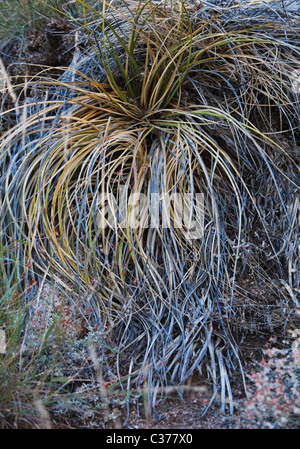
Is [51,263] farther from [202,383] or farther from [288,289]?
[288,289]

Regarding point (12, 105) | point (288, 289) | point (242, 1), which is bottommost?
point (288, 289)

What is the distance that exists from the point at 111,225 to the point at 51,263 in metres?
0.29

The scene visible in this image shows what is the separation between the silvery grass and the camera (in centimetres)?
140

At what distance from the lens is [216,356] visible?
139cm

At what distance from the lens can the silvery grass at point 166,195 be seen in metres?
1.40

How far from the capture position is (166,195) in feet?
4.86

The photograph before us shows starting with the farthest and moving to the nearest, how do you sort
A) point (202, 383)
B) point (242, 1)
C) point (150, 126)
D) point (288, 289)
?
1. point (242, 1)
2. point (150, 126)
3. point (288, 289)
4. point (202, 383)

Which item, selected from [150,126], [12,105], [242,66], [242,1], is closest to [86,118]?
[150,126]

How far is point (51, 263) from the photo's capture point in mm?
1475

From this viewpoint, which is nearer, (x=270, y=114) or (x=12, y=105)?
(x=270, y=114)

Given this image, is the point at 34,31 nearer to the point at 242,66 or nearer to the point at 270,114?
the point at 242,66

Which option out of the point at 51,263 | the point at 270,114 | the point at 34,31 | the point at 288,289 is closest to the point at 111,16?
the point at 34,31

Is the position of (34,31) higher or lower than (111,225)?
higher

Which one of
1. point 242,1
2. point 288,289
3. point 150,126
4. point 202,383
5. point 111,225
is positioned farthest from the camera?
point 242,1
